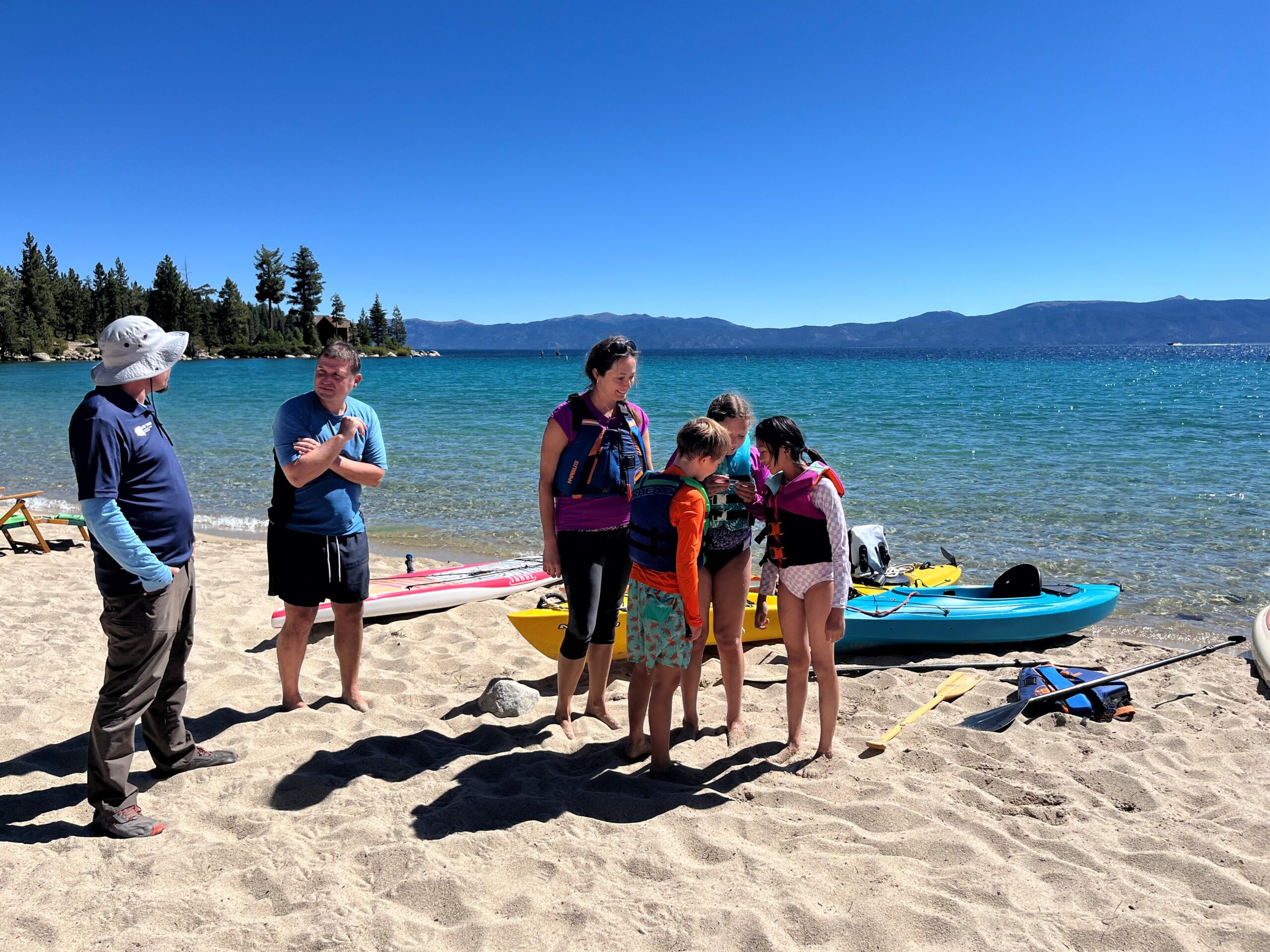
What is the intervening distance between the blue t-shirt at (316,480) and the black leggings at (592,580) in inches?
41.5

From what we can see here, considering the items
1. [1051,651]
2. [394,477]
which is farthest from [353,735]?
[394,477]

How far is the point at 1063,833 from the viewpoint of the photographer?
10.8 ft

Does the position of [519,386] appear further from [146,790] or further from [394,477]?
[146,790]

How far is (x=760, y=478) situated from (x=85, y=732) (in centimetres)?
367

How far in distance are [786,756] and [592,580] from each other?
1351 mm

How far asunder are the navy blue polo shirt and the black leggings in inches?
65.6

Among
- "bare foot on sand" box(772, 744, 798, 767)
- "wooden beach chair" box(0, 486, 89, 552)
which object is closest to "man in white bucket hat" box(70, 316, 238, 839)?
"bare foot on sand" box(772, 744, 798, 767)

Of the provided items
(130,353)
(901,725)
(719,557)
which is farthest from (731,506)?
(130,353)

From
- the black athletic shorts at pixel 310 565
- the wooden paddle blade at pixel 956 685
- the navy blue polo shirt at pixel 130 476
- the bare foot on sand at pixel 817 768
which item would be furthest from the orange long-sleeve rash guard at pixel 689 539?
the wooden paddle blade at pixel 956 685

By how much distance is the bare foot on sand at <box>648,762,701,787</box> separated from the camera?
→ 12.2 ft

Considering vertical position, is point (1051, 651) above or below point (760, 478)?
below

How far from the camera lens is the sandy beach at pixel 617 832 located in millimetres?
2641

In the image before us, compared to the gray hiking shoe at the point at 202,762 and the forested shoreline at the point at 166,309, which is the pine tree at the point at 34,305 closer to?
the forested shoreline at the point at 166,309

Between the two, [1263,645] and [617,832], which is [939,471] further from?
[617,832]
